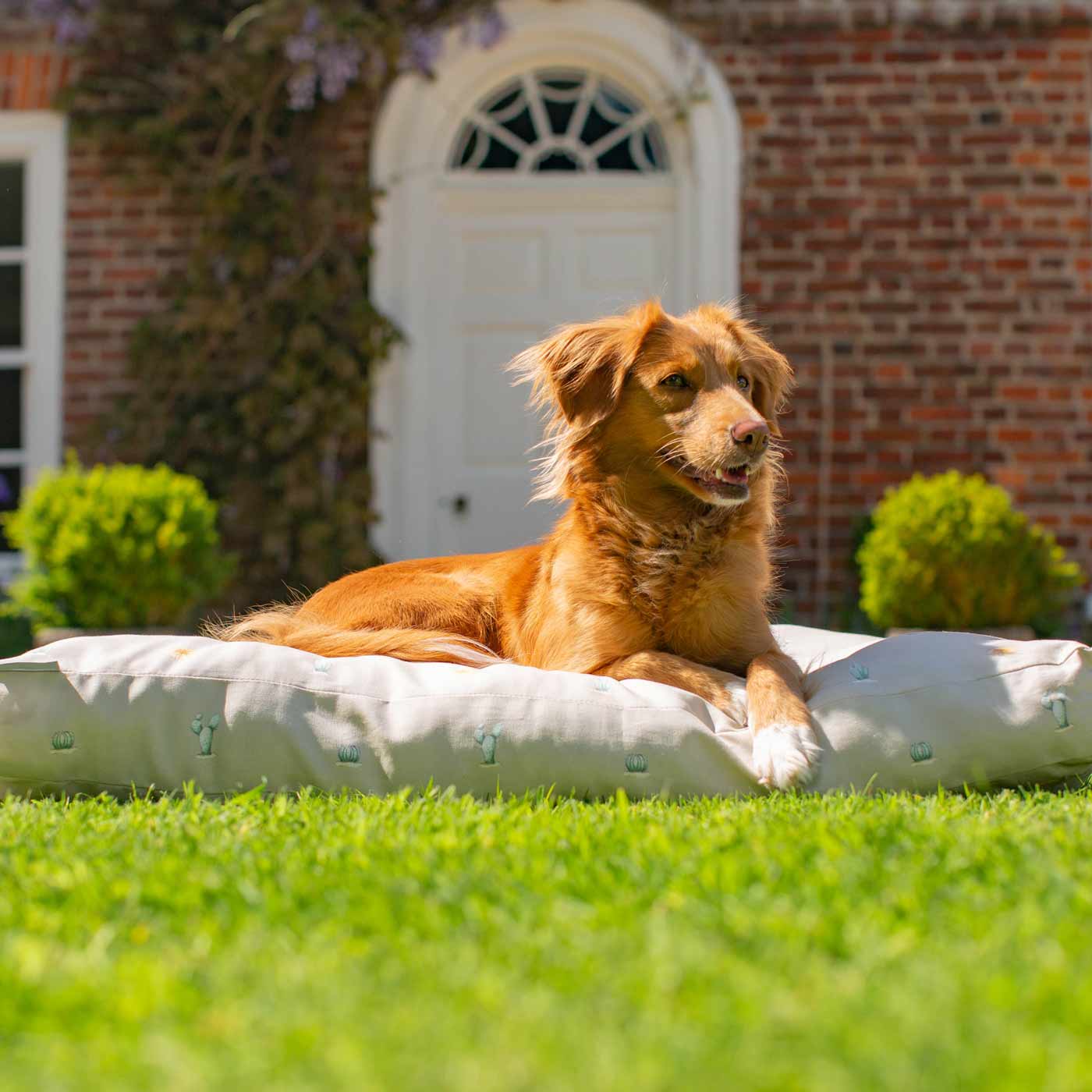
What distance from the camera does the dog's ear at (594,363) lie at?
3.08 m

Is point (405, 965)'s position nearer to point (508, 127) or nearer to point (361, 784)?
point (361, 784)

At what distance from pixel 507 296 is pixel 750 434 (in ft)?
14.4

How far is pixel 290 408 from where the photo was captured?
662 cm

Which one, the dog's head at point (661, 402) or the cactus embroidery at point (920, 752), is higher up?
the dog's head at point (661, 402)

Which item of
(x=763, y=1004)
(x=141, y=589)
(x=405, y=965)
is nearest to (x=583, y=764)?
(x=405, y=965)

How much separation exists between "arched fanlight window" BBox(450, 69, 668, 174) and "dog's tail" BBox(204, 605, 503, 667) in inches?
165

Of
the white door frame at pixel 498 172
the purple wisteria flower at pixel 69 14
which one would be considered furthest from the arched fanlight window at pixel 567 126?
the purple wisteria flower at pixel 69 14

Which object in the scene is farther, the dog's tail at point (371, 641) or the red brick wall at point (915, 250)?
the red brick wall at point (915, 250)

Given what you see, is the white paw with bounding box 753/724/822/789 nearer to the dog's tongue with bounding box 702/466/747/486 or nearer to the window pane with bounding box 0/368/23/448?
the dog's tongue with bounding box 702/466/747/486

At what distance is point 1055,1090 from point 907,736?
1583mm

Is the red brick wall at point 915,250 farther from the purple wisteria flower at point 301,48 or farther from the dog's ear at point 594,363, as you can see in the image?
the dog's ear at point 594,363

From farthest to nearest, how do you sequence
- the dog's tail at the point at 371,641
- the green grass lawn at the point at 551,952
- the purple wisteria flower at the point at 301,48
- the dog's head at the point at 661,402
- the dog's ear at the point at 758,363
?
1. the purple wisteria flower at the point at 301,48
2. the dog's ear at the point at 758,363
3. the dog's tail at the point at 371,641
4. the dog's head at the point at 661,402
5. the green grass lawn at the point at 551,952

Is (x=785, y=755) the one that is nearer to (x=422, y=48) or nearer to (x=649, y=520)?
(x=649, y=520)

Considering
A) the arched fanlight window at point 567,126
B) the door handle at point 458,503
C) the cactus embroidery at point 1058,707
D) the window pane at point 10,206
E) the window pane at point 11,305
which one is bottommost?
the cactus embroidery at point 1058,707
